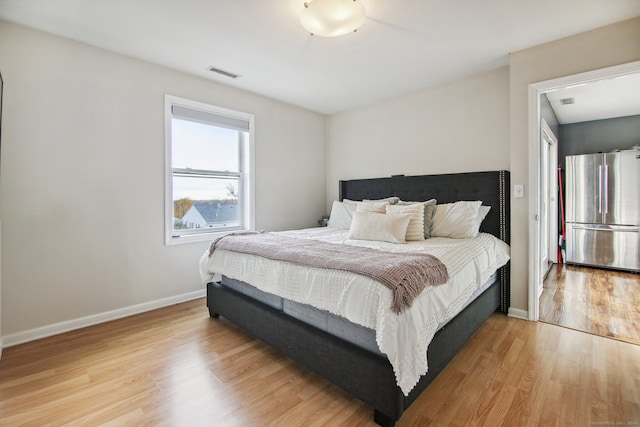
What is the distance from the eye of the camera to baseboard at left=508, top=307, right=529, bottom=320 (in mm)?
2668

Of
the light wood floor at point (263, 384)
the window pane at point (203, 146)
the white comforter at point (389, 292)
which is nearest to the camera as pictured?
the white comforter at point (389, 292)

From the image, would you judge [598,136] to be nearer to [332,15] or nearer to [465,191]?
[465,191]

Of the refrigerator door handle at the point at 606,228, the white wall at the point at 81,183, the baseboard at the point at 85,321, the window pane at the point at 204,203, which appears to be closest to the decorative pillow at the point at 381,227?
the window pane at the point at 204,203

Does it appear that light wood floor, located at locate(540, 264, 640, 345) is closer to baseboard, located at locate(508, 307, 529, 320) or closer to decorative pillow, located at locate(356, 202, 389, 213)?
baseboard, located at locate(508, 307, 529, 320)

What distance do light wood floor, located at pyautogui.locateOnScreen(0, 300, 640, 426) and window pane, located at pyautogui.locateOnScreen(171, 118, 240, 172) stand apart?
72.8 inches

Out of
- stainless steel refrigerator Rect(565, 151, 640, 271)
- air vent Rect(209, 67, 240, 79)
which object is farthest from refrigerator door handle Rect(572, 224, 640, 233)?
air vent Rect(209, 67, 240, 79)

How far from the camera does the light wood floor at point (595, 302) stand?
8.05ft

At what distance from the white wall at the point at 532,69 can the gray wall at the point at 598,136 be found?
132 inches

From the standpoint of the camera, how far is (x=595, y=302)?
301 centimetres

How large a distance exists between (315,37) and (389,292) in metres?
2.17

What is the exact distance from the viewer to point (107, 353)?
213 cm

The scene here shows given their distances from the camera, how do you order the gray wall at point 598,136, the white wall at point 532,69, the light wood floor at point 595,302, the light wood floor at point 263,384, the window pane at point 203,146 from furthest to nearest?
A: the gray wall at point 598,136 < the window pane at point 203,146 < the light wood floor at point 595,302 < the white wall at point 532,69 < the light wood floor at point 263,384

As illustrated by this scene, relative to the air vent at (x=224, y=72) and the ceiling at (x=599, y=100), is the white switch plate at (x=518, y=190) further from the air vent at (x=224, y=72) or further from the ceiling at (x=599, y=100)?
the air vent at (x=224, y=72)

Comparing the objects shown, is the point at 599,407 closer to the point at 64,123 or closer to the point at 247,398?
the point at 247,398
